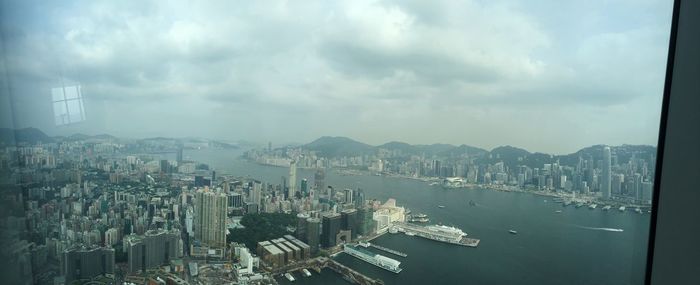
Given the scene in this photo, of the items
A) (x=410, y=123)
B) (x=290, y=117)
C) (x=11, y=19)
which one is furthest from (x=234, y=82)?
(x=11, y=19)

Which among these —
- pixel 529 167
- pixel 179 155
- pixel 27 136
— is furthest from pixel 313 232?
pixel 27 136

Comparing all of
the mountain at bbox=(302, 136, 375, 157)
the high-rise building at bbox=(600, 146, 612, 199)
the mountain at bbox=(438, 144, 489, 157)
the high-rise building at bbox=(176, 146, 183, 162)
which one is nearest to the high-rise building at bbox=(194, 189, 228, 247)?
the high-rise building at bbox=(176, 146, 183, 162)

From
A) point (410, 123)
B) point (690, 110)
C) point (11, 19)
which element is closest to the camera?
point (690, 110)

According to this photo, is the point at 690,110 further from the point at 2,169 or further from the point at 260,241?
the point at 2,169

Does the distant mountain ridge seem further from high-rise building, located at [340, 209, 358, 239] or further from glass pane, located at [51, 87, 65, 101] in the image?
glass pane, located at [51, 87, 65, 101]

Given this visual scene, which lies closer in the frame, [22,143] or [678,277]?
[678,277]

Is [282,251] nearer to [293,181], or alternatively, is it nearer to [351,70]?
[293,181]

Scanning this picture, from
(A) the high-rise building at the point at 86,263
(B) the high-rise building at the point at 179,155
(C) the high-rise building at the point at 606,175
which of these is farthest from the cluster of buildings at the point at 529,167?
(A) the high-rise building at the point at 86,263
